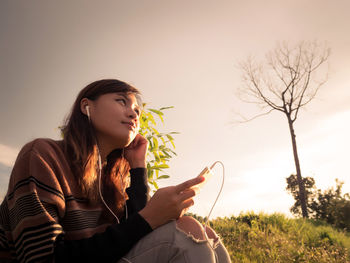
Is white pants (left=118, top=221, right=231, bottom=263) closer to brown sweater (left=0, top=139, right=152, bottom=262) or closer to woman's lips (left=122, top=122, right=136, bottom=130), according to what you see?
brown sweater (left=0, top=139, right=152, bottom=262)

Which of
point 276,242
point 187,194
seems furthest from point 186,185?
point 276,242

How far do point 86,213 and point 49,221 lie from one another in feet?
1.43

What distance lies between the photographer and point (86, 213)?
1853 millimetres

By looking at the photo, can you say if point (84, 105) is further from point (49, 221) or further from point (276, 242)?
point (276, 242)

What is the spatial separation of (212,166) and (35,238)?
3.91 ft

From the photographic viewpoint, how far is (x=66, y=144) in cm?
204

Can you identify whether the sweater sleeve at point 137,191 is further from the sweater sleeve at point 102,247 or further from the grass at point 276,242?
the grass at point 276,242

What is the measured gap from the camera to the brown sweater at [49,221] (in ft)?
4.61

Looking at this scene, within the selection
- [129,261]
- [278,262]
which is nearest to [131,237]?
[129,261]

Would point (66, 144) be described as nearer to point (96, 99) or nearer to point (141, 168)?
point (96, 99)

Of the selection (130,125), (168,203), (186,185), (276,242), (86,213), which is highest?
(130,125)

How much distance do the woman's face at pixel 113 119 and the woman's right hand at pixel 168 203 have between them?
0.71 metres

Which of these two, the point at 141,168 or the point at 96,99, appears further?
the point at 141,168

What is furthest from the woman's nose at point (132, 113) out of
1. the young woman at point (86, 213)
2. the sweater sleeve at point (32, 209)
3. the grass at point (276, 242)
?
the grass at point (276, 242)
